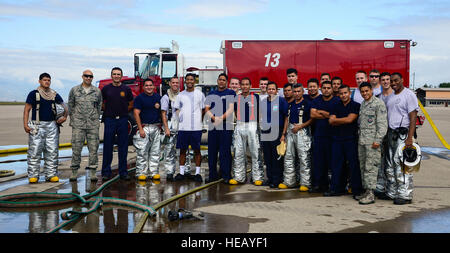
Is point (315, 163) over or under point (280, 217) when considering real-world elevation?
over

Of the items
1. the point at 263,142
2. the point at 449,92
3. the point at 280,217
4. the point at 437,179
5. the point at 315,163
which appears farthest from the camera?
the point at 449,92

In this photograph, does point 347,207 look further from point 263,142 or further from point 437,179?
point 437,179

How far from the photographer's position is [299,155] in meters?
6.88

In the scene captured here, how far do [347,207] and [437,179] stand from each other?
3.22 meters

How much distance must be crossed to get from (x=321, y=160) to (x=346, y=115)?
0.87m

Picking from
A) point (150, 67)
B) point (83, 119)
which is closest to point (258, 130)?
point (83, 119)

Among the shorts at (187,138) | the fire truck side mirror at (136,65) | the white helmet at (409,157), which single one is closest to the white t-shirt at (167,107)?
the shorts at (187,138)

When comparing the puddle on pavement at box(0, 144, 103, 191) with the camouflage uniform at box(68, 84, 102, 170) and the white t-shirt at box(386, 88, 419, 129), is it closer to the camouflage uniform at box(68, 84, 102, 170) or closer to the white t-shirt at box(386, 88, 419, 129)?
the camouflage uniform at box(68, 84, 102, 170)

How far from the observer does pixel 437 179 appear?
7969 millimetres

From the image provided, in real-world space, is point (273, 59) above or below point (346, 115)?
above

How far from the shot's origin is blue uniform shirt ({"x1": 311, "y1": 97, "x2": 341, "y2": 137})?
6.52 metres

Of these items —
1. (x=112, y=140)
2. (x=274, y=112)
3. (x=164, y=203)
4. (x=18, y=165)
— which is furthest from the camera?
(x=18, y=165)

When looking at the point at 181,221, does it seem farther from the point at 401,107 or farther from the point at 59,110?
the point at 59,110

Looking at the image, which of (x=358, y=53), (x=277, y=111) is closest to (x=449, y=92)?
(x=358, y=53)
